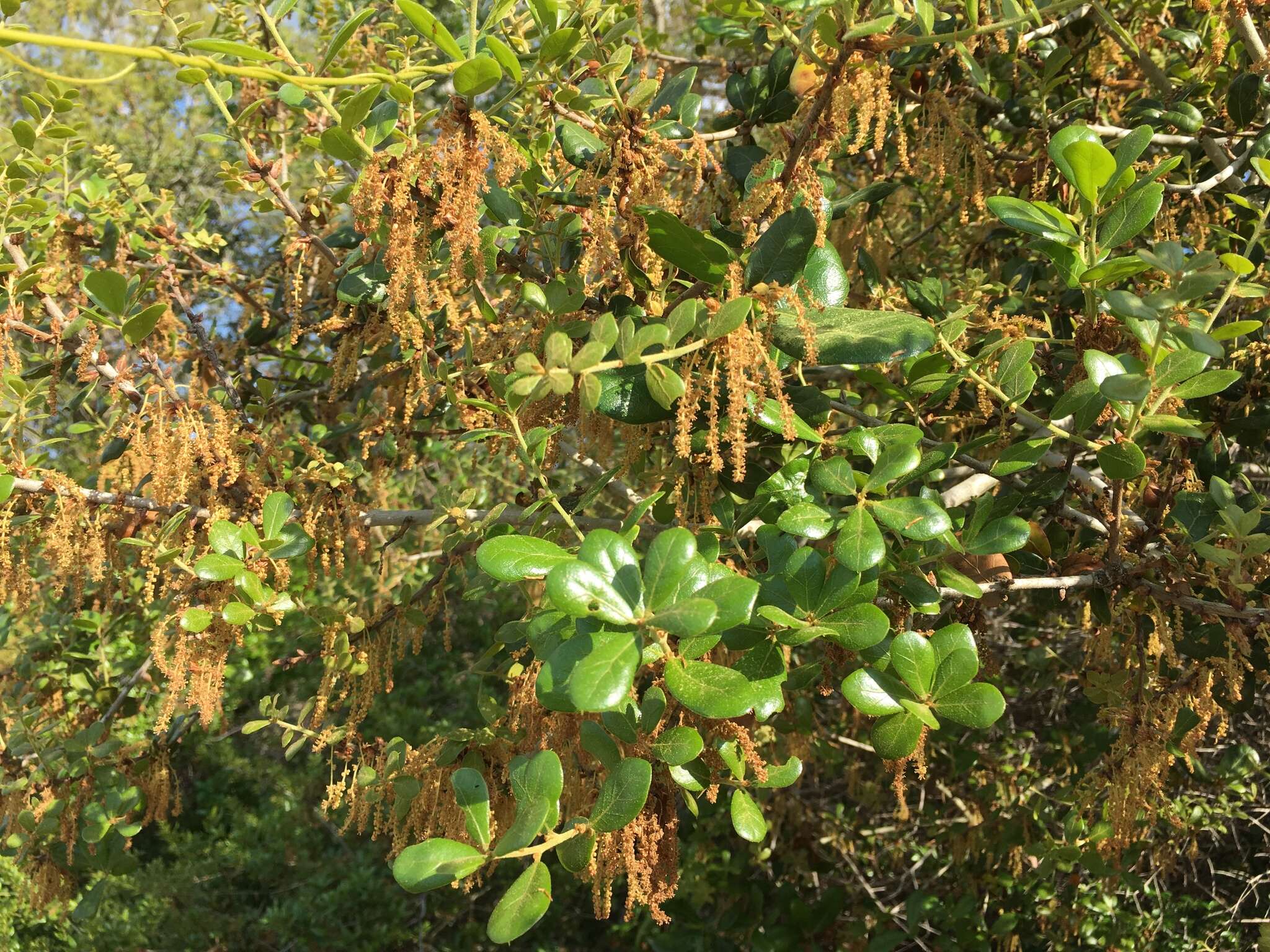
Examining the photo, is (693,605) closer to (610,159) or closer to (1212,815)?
(610,159)

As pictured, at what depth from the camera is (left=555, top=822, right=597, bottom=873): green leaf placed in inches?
34.3

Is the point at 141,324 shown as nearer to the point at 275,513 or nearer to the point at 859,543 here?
the point at 275,513

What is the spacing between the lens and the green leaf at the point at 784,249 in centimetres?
100

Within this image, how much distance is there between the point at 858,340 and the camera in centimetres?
102

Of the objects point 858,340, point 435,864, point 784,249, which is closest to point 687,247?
point 784,249

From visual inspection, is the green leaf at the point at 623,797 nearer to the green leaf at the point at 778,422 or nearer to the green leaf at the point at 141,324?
the green leaf at the point at 778,422

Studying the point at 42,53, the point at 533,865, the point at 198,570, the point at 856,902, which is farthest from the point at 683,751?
the point at 42,53

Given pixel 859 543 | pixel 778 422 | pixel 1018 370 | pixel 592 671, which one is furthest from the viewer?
pixel 1018 370

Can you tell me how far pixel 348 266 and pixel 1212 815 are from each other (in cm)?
212

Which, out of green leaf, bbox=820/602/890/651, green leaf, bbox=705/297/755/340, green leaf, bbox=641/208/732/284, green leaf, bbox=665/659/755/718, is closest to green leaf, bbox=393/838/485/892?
green leaf, bbox=665/659/755/718

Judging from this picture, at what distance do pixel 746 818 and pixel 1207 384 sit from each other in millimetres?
652

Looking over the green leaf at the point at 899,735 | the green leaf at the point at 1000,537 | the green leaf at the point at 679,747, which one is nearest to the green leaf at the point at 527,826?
the green leaf at the point at 679,747

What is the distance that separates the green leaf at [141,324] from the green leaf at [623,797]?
2.44ft

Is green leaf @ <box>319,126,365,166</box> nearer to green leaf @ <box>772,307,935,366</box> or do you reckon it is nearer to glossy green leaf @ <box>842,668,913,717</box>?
green leaf @ <box>772,307,935,366</box>
